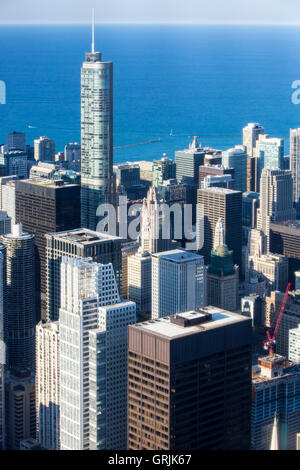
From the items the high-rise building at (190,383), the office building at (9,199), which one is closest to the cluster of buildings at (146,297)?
the high-rise building at (190,383)

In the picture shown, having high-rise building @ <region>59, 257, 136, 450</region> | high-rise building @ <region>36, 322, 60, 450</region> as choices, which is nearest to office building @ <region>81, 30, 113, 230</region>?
high-rise building @ <region>36, 322, 60, 450</region>

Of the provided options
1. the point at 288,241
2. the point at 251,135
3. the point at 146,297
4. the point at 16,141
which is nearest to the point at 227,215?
the point at 288,241

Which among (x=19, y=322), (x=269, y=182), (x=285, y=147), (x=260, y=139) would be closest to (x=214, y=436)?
(x=19, y=322)

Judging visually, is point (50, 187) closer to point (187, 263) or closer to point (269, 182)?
point (187, 263)

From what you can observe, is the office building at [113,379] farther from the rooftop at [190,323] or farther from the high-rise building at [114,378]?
the rooftop at [190,323]

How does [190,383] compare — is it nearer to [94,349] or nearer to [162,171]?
[94,349]
